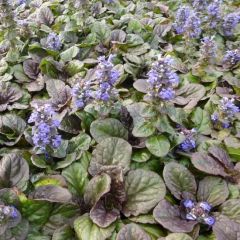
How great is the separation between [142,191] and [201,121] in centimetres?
117

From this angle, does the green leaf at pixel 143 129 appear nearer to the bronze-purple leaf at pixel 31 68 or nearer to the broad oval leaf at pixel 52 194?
the broad oval leaf at pixel 52 194

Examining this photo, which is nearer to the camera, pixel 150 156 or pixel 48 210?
pixel 48 210

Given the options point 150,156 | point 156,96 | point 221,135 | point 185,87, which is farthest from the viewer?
point 185,87

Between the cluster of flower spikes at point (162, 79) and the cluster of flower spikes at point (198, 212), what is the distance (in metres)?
0.88

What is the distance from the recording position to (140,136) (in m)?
3.32

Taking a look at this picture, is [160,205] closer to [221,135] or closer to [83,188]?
[83,188]

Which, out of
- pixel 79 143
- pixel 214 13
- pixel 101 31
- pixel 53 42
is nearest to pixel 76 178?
pixel 79 143

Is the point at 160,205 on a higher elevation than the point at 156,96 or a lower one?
lower

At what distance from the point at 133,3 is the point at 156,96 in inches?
132

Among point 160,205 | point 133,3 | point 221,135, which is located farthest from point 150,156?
point 133,3

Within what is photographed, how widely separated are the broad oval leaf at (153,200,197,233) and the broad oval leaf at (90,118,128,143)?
80 centimetres

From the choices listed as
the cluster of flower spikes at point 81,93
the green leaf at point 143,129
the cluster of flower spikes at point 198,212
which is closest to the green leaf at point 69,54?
the cluster of flower spikes at point 81,93

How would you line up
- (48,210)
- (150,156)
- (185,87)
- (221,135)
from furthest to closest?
(185,87), (221,135), (150,156), (48,210)

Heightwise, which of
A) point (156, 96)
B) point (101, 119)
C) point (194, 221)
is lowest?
point (194, 221)
